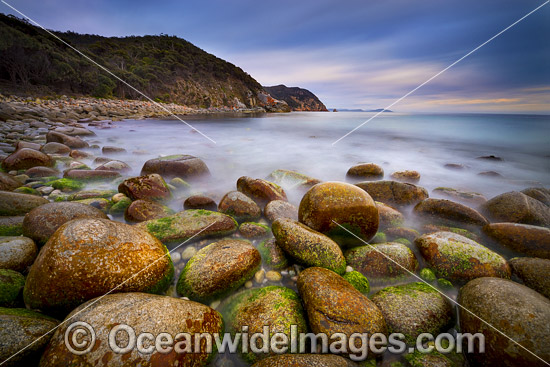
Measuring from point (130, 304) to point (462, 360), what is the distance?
269 centimetres

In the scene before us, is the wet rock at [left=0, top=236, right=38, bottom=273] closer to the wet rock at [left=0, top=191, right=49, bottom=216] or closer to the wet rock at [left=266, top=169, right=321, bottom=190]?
the wet rock at [left=0, top=191, right=49, bottom=216]

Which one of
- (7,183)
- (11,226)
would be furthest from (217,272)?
(7,183)

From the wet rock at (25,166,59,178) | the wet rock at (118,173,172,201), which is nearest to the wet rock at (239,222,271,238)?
the wet rock at (118,173,172,201)

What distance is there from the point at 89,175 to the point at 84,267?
446 centimetres

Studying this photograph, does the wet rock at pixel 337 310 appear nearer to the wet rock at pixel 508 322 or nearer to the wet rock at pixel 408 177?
the wet rock at pixel 508 322

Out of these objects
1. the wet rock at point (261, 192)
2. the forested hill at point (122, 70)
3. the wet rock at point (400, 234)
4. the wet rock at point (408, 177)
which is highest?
the forested hill at point (122, 70)

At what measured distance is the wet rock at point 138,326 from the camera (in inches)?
54.5

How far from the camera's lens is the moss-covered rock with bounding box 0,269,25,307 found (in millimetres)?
1841

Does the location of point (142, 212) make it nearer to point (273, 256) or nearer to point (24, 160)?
point (273, 256)

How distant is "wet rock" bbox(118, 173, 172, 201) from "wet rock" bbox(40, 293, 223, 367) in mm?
2670

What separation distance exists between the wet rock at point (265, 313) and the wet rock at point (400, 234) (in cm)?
206

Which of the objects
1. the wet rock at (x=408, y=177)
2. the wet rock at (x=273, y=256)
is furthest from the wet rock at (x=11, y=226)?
the wet rock at (x=408, y=177)

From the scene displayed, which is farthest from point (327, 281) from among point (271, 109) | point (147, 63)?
point (271, 109)

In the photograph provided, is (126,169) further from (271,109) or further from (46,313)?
(271,109)
